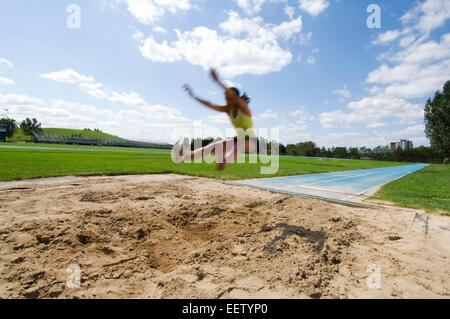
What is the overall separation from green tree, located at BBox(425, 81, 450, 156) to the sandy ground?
27884mm

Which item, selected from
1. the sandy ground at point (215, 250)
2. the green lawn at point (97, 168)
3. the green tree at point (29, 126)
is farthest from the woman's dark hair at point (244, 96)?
the green tree at point (29, 126)

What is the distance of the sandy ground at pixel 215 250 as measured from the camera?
212cm

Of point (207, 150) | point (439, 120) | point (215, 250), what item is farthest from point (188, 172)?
point (439, 120)

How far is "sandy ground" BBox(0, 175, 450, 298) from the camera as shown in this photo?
2.12m

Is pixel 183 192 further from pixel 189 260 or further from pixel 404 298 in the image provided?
pixel 404 298

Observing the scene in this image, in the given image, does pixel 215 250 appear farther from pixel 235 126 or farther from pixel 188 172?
pixel 188 172

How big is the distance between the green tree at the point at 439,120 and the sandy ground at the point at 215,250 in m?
27.9

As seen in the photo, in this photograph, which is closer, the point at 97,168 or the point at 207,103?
the point at 207,103

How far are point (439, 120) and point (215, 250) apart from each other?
1311 inches

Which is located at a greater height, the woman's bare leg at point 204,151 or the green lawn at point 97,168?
the woman's bare leg at point 204,151

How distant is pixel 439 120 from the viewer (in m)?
25.0

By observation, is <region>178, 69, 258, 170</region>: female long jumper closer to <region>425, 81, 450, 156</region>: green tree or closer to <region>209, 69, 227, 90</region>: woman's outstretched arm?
<region>209, 69, 227, 90</region>: woman's outstretched arm

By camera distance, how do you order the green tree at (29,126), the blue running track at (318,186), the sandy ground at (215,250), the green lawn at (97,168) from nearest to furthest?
the sandy ground at (215,250) → the blue running track at (318,186) → the green lawn at (97,168) → the green tree at (29,126)

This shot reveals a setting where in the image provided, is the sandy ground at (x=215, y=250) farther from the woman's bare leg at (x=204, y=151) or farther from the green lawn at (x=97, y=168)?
the green lawn at (x=97, y=168)
